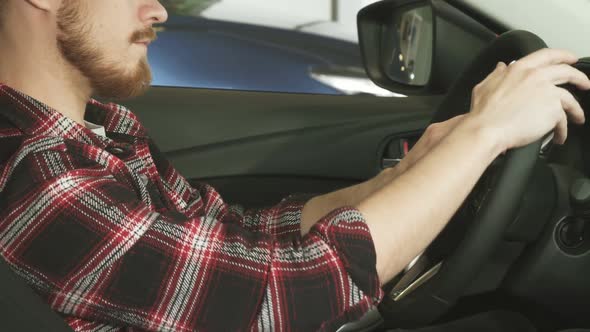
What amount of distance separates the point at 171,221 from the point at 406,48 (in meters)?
1.01

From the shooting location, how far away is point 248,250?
3.04 feet

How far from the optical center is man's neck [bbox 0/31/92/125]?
1.00 m

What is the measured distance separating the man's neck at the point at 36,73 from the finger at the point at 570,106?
2.11 feet

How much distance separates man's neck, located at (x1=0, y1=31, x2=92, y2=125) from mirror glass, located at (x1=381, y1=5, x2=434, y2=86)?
870 millimetres

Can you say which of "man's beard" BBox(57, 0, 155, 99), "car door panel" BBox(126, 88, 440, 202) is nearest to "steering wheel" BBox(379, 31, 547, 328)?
"man's beard" BBox(57, 0, 155, 99)

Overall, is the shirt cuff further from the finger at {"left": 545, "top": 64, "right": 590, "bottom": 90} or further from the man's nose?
the man's nose

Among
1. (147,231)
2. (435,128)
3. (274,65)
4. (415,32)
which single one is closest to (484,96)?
(435,128)

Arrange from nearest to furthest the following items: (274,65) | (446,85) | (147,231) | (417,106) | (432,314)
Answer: (147,231) → (432,314) → (446,85) → (417,106) → (274,65)

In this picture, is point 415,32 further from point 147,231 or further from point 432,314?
point 147,231

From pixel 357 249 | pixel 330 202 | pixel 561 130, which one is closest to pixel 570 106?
pixel 561 130

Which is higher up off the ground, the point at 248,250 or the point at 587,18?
the point at 587,18

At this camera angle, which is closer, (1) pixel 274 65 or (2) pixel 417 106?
(2) pixel 417 106

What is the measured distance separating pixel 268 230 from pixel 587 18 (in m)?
0.62

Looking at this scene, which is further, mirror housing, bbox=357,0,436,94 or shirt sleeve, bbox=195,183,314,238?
mirror housing, bbox=357,0,436,94
